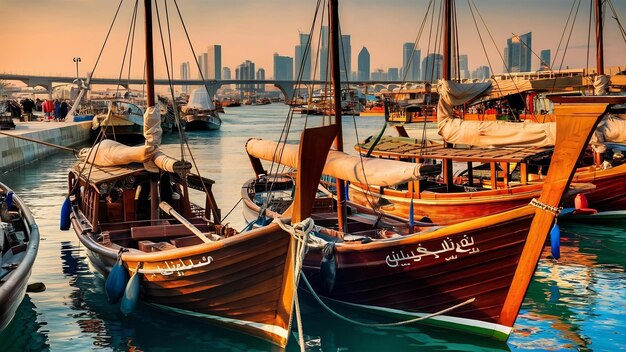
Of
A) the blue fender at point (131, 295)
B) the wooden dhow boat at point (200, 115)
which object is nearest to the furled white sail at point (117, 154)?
the blue fender at point (131, 295)

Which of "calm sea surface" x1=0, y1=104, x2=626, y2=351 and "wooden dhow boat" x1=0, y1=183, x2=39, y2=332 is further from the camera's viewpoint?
"calm sea surface" x1=0, y1=104, x2=626, y2=351

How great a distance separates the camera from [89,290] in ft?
49.7

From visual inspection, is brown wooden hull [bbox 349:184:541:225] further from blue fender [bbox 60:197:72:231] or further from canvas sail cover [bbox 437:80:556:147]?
blue fender [bbox 60:197:72:231]

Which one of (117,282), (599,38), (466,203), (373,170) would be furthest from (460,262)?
(599,38)

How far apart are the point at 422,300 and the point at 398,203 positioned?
8.96m

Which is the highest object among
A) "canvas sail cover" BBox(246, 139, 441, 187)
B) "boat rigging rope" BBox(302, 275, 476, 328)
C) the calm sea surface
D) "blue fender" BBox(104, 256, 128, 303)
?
"canvas sail cover" BBox(246, 139, 441, 187)

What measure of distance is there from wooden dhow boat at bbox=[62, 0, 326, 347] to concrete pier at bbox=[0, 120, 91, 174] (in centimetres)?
2061

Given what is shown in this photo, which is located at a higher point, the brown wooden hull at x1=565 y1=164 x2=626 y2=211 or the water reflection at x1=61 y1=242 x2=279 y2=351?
the brown wooden hull at x1=565 y1=164 x2=626 y2=211

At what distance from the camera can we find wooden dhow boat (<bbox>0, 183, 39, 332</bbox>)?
11133 millimetres

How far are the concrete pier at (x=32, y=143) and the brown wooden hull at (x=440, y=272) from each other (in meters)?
26.8

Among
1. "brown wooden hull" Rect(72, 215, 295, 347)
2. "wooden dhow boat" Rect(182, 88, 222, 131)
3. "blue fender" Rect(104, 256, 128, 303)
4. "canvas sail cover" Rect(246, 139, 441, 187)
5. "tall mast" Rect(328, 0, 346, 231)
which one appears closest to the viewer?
"brown wooden hull" Rect(72, 215, 295, 347)

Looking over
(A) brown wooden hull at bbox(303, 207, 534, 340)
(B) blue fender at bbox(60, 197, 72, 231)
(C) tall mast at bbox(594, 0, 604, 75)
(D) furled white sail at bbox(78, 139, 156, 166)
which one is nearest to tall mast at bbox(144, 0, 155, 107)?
(D) furled white sail at bbox(78, 139, 156, 166)

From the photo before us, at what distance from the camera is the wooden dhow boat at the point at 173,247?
A: 36.2ft

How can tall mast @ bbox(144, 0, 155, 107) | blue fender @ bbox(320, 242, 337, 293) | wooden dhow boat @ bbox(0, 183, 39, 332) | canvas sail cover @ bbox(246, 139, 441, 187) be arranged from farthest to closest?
1. tall mast @ bbox(144, 0, 155, 107)
2. blue fender @ bbox(320, 242, 337, 293)
3. canvas sail cover @ bbox(246, 139, 441, 187)
4. wooden dhow boat @ bbox(0, 183, 39, 332)
